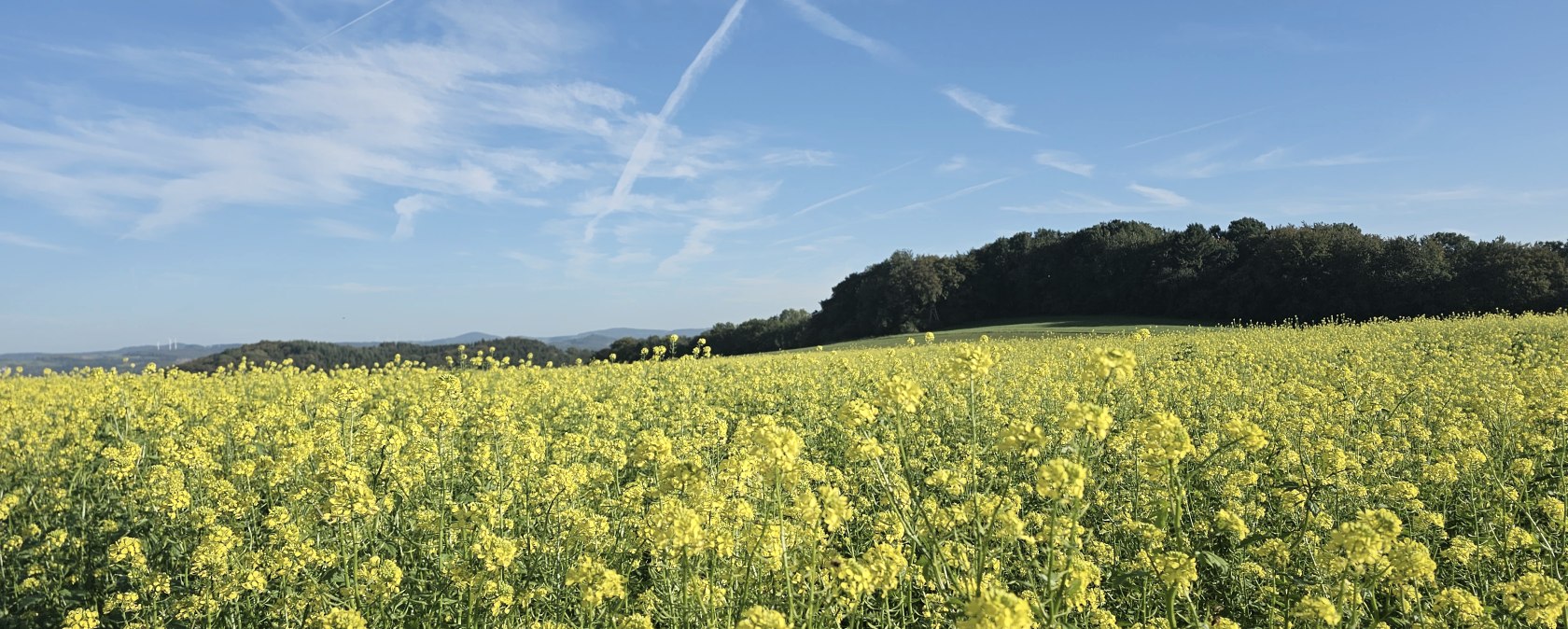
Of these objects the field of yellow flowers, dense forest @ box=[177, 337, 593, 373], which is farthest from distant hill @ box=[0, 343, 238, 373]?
the field of yellow flowers

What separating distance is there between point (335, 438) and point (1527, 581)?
22.0 feet

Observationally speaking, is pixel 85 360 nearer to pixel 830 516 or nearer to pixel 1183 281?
pixel 830 516

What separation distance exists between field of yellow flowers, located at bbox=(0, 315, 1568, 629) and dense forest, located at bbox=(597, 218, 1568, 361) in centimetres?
3296

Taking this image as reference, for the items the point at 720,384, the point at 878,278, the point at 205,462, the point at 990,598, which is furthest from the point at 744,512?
the point at 878,278

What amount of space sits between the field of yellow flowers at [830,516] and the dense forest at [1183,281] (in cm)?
3296

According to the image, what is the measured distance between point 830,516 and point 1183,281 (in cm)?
5150

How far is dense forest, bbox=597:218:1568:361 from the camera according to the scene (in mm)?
36312

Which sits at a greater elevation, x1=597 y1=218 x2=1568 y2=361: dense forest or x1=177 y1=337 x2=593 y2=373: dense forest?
x1=597 y1=218 x2=1568 y2=361: dense forest

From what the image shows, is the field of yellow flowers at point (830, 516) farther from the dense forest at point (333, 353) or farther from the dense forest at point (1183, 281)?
the dense forest at point (1183, 281)

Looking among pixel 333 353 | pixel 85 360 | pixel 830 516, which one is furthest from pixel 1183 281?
pixel 85 360

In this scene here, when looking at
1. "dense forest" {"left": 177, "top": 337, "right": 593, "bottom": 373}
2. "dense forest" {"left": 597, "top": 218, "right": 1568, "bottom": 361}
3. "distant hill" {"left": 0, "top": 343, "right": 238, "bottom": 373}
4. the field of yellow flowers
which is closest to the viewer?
the field of yellow flowers

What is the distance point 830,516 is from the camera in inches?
106

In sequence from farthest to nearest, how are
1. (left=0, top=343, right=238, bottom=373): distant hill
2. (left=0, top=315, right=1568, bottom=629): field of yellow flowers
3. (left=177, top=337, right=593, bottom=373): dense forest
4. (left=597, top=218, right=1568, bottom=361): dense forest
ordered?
(left=597, top=218, right=1568, bottom=361): dense forest < (left=177, top=337, right=593, bottom=373): dense forest < (left=0, top=343, right=238, bottom=373): distant hill < (left=0, top=315, right=1568, bottom=629): field of yellow flowers

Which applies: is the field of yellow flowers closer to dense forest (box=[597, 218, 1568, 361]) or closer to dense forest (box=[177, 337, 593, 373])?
dense forest (box=[177, 337, 593, 373])
